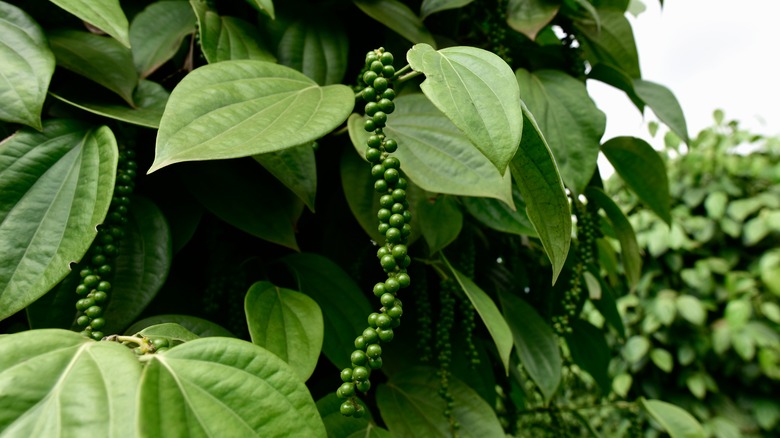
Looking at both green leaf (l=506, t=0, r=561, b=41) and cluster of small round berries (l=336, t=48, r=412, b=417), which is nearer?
cluster of small round berries (l=336, t=48, r=412, b=417)

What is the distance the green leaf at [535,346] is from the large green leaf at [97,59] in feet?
1.68

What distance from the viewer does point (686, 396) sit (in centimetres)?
208

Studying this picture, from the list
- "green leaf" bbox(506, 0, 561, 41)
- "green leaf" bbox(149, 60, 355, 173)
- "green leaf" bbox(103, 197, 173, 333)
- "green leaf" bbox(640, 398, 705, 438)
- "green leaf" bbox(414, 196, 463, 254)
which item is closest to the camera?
Result: "green leaf" bbox(149, 60, 355, 173)

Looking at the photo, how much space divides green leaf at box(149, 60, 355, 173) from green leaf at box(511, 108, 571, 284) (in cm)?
15

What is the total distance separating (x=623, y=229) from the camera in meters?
0.87

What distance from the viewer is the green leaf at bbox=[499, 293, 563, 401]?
76cm

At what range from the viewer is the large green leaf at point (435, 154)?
545mm

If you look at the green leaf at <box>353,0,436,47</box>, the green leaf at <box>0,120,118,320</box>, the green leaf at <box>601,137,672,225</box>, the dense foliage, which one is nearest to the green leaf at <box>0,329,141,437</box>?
the dense foliage

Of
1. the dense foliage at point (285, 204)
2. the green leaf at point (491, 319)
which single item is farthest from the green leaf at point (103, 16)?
the green leaf at point (491, 319)

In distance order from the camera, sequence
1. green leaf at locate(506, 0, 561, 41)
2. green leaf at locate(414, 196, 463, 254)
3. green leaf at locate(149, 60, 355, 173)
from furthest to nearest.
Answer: green leaf at locate(506, 0, 561, 41), green leaf at locate(414, 196, 463, 254), green leaf at locate(149, 60, 355, 173)

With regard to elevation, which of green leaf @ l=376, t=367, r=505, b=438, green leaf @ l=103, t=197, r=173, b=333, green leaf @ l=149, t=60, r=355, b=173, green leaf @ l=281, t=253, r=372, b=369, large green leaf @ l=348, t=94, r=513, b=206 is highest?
green leaf @ l=149, t=60, r=355, b=173

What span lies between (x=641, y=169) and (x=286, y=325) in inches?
22.1

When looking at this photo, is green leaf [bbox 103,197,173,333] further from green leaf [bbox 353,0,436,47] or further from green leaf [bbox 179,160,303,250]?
green leaf [bbox 353,0,436,47]

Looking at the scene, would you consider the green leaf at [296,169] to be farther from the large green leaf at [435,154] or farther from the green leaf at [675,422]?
the green leaf at [675,422]
